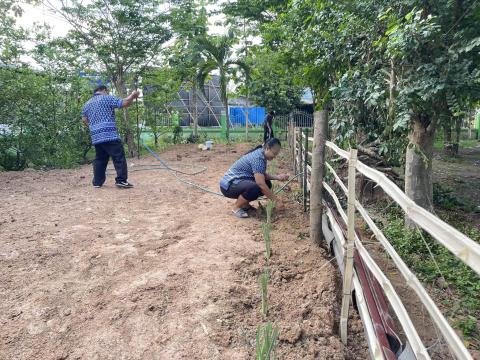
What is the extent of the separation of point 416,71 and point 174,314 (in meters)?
2.78

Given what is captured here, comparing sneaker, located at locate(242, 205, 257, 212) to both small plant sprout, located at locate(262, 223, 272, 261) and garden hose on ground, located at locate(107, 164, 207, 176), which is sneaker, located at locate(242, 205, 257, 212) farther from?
garden hose on ground, located at locate(107, 164, 207, 176)

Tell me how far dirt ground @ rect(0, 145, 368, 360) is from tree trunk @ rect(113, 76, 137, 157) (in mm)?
5664

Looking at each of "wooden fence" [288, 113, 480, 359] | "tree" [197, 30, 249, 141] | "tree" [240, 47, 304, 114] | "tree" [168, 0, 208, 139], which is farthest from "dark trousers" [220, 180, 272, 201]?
"tree" [240, 47, 304, 114]

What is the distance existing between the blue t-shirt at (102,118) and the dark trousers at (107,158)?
118 millimetres

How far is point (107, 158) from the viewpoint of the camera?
5.91 metres

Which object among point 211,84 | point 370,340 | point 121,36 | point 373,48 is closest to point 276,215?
point 373,48

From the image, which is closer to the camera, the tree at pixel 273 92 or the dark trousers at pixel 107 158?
the dark trousers at pixel 107 158

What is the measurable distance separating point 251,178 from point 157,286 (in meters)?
2.04

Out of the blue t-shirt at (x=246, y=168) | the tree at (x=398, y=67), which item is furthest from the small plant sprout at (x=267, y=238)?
the tree at (x=398, y=67)

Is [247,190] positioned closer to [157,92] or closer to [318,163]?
[318,163]

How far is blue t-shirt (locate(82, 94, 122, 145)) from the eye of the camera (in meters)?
5.69

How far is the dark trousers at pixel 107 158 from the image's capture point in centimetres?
579

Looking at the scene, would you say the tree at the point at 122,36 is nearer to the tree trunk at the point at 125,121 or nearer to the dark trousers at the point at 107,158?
the tree trunk at the point at 125,121

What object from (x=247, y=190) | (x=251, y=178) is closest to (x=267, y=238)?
(x=247, y=190)
